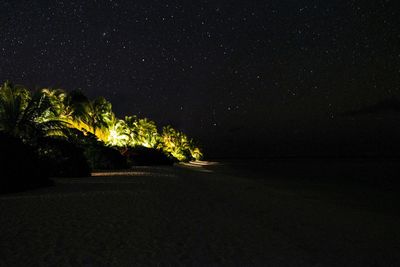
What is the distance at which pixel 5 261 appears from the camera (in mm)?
4852

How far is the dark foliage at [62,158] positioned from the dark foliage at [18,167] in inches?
188

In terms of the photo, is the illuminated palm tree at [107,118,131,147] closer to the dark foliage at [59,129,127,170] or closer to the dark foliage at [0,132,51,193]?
the dark foliage at [59,129,127,170]

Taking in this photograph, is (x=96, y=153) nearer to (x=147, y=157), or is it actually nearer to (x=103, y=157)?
(x=103, y=157)

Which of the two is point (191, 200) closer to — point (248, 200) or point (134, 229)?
point (248, 200)

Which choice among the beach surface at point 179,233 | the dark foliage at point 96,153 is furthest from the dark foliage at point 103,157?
the beach surface at point 179,233

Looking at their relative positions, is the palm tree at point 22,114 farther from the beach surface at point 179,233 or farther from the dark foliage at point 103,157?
the beach surface at point 179,233

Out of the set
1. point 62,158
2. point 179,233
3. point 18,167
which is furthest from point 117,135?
point 179,233

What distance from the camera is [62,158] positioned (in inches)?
736

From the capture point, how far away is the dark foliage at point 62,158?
60.0ft

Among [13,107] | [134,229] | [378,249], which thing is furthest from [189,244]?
[13,107]

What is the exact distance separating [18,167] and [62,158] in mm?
6356

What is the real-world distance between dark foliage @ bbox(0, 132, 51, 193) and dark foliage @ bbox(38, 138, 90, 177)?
4.76 meters

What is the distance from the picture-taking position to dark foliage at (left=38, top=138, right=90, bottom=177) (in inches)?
720

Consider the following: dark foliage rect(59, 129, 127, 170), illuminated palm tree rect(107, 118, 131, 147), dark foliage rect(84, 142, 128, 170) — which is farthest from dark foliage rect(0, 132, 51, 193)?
illuminated palm tree rect(107, 118, 131, 147)
